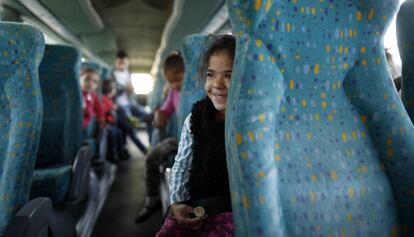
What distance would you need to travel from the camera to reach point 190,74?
192 centimetres

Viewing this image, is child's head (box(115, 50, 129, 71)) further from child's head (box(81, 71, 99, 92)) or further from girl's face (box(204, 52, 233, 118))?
girl's face (box(204, 52, 233, 118))

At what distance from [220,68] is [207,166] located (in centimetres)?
36

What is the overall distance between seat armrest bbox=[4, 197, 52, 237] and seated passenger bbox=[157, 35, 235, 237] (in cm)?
48

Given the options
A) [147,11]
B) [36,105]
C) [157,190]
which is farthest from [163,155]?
[147,11]

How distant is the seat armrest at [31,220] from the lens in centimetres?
105

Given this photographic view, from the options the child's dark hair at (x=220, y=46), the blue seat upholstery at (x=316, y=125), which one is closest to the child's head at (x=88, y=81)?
the child's dark hair at (x=220, y=46)

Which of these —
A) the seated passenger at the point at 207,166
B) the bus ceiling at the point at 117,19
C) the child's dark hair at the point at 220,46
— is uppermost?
the bus ceiling at the point at 117,19

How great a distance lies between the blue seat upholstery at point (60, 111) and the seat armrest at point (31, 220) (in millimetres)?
759

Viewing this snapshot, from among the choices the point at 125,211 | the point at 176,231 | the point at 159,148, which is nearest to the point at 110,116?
the point at 125,211

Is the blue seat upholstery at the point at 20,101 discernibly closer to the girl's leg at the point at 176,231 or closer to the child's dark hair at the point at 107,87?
the girl's leg at the point at 176,231

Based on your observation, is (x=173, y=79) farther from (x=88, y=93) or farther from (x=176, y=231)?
(x=176, y=231)

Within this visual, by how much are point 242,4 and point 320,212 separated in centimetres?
59

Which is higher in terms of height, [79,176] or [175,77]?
[175,77]

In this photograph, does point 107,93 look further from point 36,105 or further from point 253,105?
point 253,105
